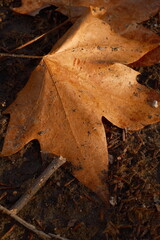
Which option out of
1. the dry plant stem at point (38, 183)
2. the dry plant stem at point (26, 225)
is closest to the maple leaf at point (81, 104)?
the dry plant stem at point (38, 183)

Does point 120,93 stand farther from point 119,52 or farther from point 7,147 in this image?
point 7,147

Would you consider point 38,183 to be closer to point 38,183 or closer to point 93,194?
point 38,183

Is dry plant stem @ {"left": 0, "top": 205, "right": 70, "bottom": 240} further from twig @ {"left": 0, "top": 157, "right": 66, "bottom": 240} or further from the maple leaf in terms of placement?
the maple leaf

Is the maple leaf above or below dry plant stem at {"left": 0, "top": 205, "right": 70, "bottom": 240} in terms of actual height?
above

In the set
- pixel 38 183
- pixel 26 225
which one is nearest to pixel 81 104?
→ pixel 38 183

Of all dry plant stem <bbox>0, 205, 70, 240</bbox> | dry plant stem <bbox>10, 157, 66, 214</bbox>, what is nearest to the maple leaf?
dry plant stem <bbox>10, 157, 66, 214</bbox>
